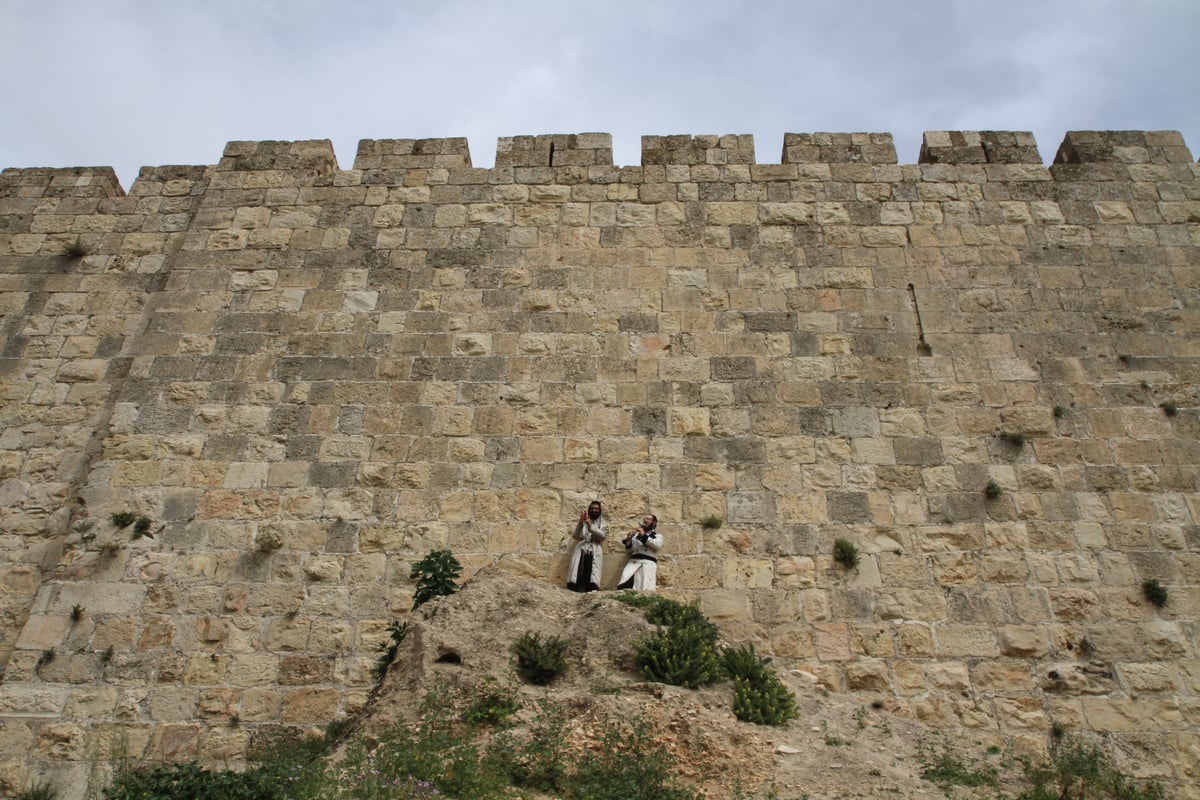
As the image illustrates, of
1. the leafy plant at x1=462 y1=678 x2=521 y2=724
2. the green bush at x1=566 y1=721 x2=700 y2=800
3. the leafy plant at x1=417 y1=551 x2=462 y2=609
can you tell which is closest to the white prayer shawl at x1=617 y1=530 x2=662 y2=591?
the leafy plant at x1=417 y1=551 x2=462 y2=609

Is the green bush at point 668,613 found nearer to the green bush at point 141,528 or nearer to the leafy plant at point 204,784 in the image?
the leafy plant at point 204,784

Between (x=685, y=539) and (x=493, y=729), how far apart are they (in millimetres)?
2834

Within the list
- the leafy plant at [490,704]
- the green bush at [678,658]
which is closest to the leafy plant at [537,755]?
the leafy plant at [490,704]

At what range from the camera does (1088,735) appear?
6438 millimetres

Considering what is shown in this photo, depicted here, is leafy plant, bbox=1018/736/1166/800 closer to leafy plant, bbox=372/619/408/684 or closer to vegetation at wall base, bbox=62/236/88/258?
leafy plant, bbox=372/619/408/684

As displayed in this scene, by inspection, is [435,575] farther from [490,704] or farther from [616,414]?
[616,414]

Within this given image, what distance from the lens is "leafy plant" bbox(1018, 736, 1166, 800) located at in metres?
5.13

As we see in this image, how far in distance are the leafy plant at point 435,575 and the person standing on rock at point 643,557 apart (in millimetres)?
1352

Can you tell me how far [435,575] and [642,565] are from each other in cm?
168

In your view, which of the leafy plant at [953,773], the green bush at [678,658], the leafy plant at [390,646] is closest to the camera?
the leafy plant at [953,773]

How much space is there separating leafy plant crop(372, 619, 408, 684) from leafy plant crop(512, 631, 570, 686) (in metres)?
0.85

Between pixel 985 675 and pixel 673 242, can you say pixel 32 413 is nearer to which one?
pixel 673 242

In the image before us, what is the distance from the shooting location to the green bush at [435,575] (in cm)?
659

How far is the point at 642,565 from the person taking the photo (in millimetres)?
7078
